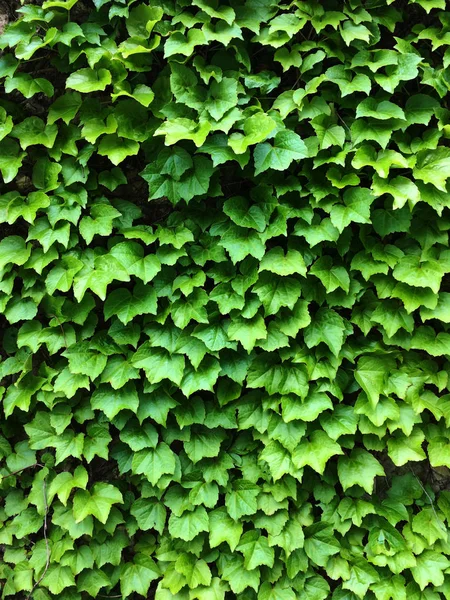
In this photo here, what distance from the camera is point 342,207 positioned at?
2.13 m

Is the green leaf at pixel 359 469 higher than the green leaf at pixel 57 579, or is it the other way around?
the green leaf at pixel 359 469

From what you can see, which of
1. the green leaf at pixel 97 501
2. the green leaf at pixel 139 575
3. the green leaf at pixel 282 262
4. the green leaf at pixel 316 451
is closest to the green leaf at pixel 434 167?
the green leaf at pixel 282 262

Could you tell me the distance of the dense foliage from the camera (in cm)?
210

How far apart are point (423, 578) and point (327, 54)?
8.55 ft

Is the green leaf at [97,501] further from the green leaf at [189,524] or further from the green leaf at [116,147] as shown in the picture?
the green leaf at [116,147]

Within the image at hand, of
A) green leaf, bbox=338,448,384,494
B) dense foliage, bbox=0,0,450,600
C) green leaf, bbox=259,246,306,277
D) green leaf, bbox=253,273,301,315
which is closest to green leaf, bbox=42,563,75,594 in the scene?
dense foliage, bbox=0,0,450,600

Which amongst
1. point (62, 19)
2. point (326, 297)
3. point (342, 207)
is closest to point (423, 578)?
point (326, 297)

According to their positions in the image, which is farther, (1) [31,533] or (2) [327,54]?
(1) [31,533]

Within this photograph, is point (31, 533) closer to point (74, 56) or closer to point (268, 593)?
point (268, 593)

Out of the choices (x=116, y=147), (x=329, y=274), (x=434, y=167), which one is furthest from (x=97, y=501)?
(x=434, y=167)

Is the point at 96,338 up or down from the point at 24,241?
down

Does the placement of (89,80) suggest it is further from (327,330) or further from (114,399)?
(327,330)

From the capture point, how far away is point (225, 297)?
222 centimetres

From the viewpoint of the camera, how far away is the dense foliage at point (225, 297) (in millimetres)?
2100
